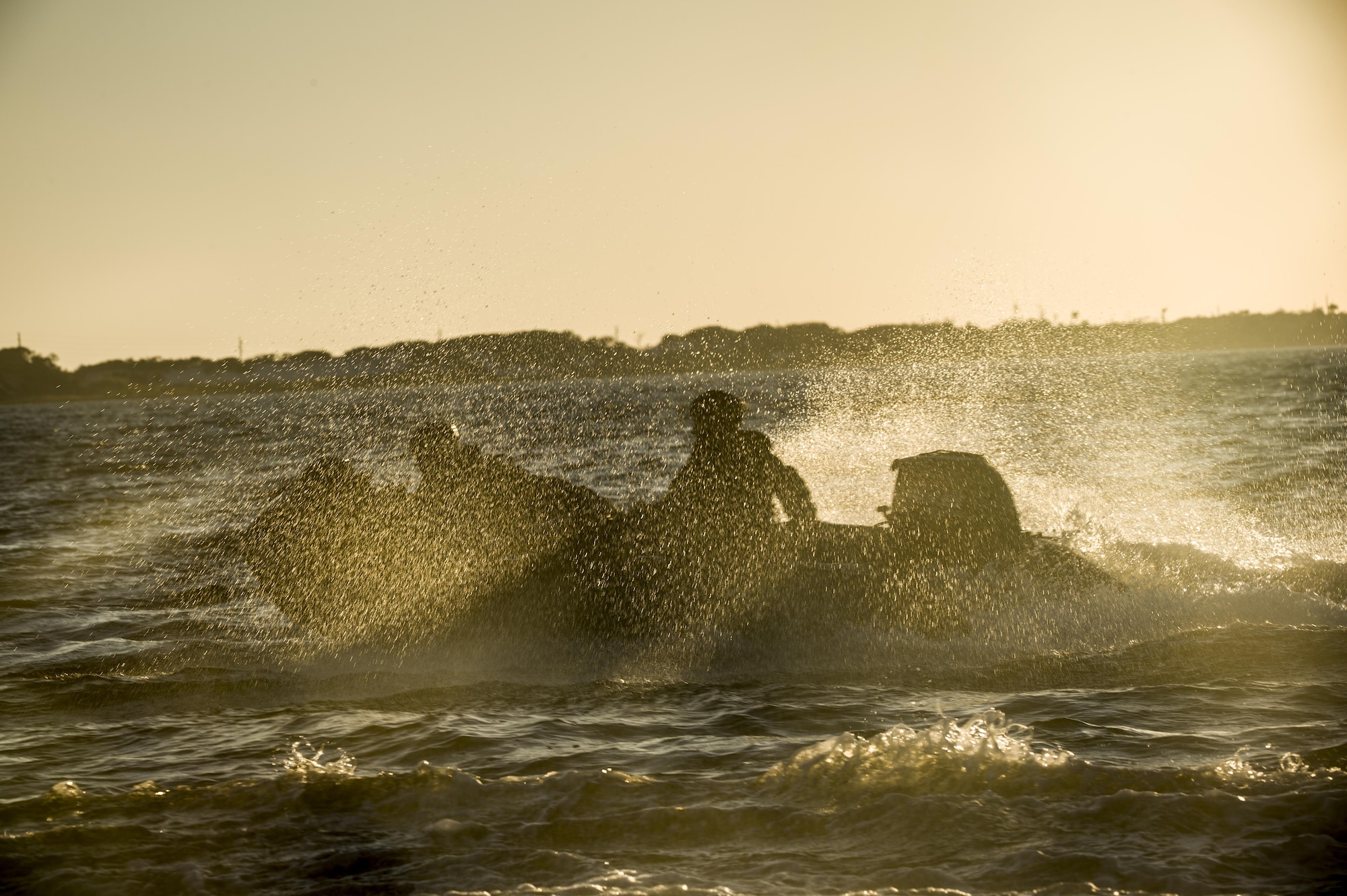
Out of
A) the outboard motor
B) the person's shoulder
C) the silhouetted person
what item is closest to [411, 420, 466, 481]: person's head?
the silhouetted person

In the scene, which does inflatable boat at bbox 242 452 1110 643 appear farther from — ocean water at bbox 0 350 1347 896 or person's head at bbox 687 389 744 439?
person's head at bbox 687 389 744 439

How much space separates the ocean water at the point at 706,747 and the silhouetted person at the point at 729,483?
4.11 feet

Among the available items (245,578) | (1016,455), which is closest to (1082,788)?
(245,578)

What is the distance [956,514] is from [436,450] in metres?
5.48

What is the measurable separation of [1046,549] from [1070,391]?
5913 centimetres

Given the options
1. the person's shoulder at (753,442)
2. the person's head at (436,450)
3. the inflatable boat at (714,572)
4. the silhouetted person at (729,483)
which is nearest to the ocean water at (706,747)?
the inflatable boat at (714,572)

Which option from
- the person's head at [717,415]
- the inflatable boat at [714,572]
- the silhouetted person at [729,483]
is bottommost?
the inflatable boat at [714,572]

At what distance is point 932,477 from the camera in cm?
1073

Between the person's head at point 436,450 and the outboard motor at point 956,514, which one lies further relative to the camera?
the person's head at point 436,450

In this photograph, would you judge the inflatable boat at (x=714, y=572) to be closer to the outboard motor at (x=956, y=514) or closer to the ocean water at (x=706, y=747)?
the outboard motor at (x=956, y=514)

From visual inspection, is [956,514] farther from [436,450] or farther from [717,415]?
[436,450]

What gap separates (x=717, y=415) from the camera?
426 inches

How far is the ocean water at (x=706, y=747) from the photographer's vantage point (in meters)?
5.60

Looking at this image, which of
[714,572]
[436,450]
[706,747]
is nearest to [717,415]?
[714,572]
